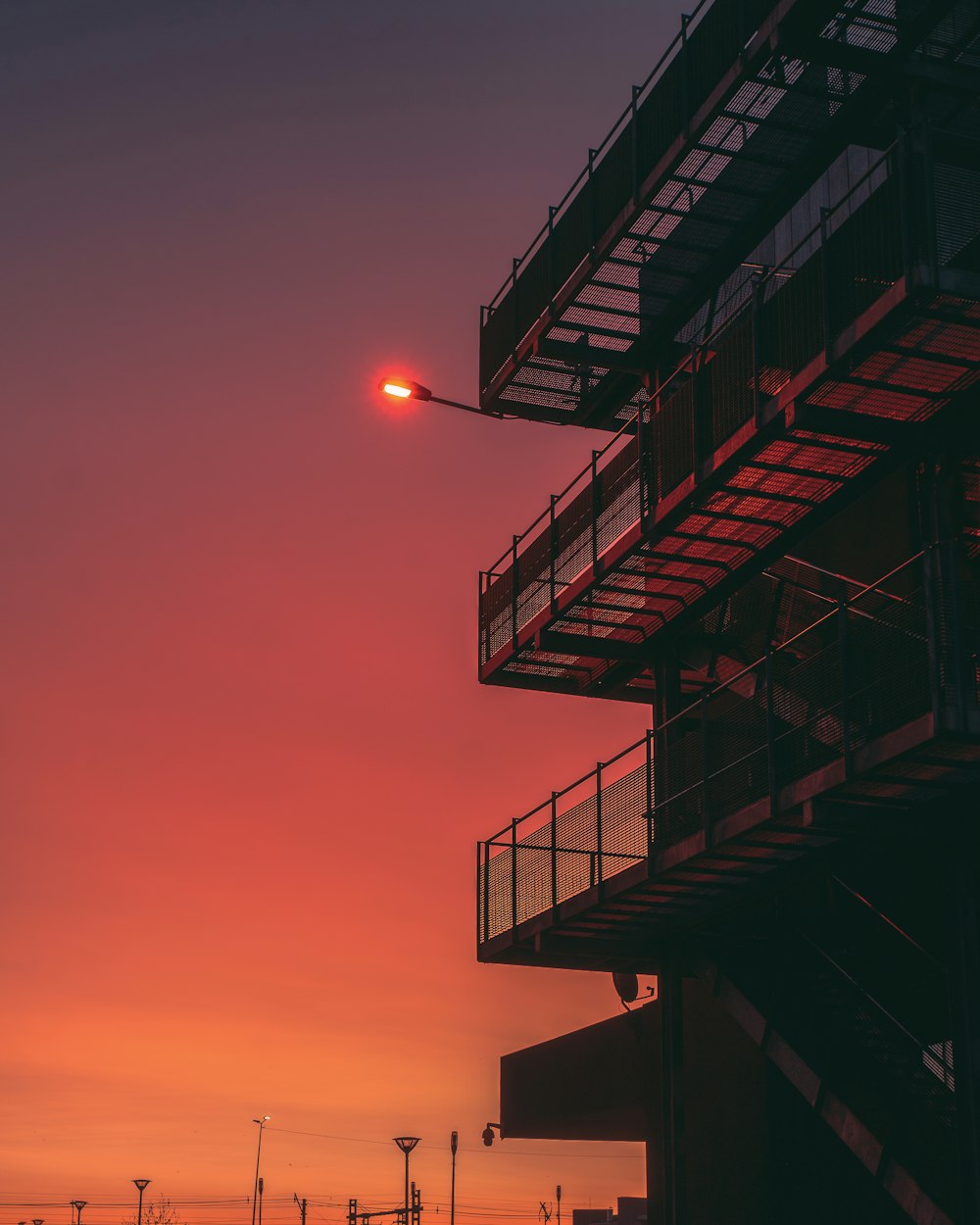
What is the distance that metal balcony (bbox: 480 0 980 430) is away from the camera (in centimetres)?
2009

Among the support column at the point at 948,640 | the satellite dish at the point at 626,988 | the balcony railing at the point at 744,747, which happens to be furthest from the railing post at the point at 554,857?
the support column at the point at 948,640

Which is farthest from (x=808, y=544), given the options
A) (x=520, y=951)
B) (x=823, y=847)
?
(x=520, y=951)

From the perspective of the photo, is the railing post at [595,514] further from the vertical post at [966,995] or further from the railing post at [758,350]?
the vertical post at [966,995]

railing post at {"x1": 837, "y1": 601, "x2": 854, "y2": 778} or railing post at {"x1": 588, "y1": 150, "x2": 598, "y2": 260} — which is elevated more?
railing post at {"x1": 588, "y1": 150, "x2": 598, "y2": 260}

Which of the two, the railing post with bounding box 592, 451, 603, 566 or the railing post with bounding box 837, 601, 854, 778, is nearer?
the railing post with bounding box 837, 601, 854, 778

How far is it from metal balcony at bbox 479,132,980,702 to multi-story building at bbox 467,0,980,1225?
0.17ft

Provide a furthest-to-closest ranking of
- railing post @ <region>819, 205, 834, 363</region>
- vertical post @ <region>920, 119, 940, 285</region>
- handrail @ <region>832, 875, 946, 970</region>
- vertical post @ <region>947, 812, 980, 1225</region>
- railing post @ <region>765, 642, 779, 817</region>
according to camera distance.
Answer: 1. handrail @ <region>832, 875, 946, 970</region>
2. railing post @ <region>765, 642, 779, 817</region>
3. railing post @ <region>819, 205, 834, 363</region>
4. vertical post @ <region>947, 812, 980, 1225</region>
5. vertical post @ <region>920, 119, 940, 285</region>

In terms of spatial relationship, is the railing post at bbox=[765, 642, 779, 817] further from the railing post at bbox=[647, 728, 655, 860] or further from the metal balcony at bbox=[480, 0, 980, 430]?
the metal balcony at bbox=[480, 0, 980, 430]

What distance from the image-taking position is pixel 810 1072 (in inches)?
810

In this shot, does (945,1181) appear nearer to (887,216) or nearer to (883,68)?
(887,216)

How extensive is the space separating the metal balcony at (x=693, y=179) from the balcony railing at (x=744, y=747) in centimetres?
628

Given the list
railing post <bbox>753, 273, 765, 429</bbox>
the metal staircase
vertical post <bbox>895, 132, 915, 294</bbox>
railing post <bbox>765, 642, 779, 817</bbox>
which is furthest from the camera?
railing post <bbox>753, 273, 765, 429</bbox>

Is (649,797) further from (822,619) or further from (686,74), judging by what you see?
(686,74)

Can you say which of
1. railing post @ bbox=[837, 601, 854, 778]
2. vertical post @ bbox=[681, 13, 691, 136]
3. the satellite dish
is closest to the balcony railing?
railing post @ bbox=[837, 601, 854, 778]
